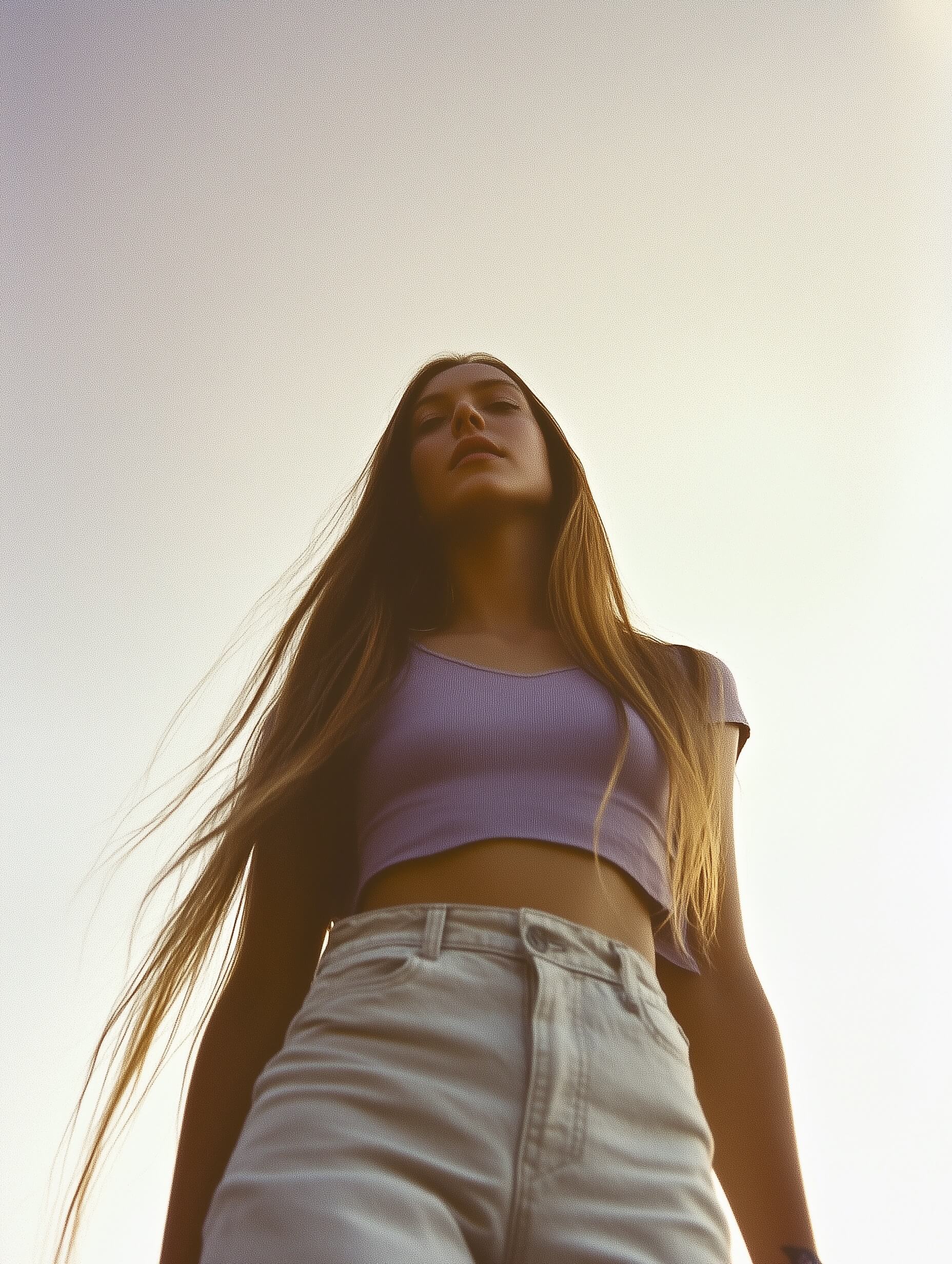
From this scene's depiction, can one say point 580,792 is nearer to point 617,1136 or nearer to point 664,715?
point 664,715

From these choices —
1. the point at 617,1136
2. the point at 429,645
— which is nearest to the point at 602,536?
the point at 429,645

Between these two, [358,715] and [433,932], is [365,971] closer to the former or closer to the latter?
[433,932]

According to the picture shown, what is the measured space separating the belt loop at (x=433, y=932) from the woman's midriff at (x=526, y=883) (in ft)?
0.09

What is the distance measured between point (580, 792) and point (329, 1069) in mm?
512

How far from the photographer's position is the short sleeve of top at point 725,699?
6.14 ft

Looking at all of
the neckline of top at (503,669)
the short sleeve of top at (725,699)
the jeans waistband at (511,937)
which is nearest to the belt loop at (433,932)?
the jeans waistband at (511,937)

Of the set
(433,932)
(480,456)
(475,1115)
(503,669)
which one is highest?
(480,456)

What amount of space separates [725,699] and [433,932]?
0.75 metres

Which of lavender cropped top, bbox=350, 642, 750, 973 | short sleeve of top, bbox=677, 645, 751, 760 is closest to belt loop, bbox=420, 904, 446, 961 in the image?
lavender cropped top, bbox=350, 642, 750, 973

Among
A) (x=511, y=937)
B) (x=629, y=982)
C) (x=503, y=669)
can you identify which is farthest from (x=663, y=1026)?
(x=503, y=669)

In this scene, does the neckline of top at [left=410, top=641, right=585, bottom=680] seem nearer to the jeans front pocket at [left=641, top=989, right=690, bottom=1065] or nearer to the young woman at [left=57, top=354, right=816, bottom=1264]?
the young woman at [left=57, top=354, right=816, bottom=1264]

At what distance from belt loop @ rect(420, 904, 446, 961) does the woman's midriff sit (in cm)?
3

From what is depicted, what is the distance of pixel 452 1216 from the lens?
112 cm

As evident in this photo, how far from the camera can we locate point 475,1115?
1.18 m
